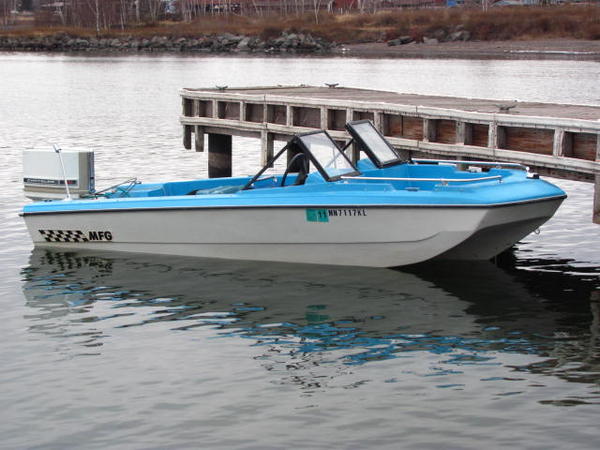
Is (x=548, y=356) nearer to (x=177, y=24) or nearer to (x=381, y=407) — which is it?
(x=381, y=407)

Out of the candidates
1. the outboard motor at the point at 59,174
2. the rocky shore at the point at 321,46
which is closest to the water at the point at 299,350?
the outboard motor at the point at 59,174

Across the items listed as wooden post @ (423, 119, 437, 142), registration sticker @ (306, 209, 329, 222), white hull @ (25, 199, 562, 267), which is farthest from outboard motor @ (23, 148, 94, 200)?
wooden post @ (423, 119, 437, 142)

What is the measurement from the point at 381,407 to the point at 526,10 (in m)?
105

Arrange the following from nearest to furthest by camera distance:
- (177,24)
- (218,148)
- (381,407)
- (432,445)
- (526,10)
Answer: (432,445)
(381,407)
(218,148)
(526,10)
(177,24)

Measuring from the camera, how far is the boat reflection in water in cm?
1095

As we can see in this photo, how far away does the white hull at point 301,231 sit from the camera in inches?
523

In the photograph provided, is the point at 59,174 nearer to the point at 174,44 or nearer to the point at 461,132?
the point at 461,132

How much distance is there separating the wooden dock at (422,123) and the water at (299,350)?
1.56 meters

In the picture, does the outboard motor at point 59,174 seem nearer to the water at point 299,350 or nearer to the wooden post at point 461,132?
the water at point 299,350

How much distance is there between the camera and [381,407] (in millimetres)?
9484

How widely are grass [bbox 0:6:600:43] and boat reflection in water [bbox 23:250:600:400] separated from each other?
88592 mm

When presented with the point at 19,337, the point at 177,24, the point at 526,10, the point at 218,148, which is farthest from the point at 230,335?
the point at 177,24

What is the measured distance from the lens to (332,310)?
12.7 m

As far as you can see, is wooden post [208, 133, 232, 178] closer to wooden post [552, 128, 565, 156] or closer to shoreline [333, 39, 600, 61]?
wooden post [552, 128, 565, 156]
